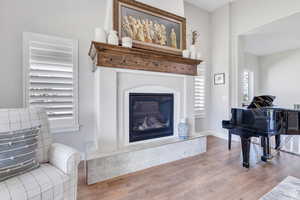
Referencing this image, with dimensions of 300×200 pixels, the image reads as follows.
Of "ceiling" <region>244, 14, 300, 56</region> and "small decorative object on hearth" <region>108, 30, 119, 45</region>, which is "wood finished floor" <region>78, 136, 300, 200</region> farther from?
"ceiling" <region>244, 14, 300, 56</region>

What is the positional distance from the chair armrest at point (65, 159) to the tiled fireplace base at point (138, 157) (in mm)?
541

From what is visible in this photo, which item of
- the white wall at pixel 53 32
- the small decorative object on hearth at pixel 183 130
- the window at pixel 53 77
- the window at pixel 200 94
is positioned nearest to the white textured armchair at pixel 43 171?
the window at pixel 53 77

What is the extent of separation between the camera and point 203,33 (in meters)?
4.57

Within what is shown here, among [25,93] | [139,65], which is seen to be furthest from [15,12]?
[139,65]

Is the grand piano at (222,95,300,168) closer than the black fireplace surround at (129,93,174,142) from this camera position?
Yes

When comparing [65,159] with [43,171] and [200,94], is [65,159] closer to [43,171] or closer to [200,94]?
[43,171]

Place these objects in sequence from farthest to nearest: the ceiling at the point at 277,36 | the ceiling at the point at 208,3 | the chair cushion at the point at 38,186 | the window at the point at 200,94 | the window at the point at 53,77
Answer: the window at the point at 200,94
the ceiling at the point at 208,3
the ceiling at the point at 277,36
the window at the point at 53,77
the chair cushion at the point at 38,186

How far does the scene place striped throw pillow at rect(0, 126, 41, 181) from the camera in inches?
51.4

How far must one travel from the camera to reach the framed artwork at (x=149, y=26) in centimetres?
263

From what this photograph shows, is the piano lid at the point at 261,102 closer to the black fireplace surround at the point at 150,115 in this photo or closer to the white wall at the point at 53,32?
the black fireplace surround at the point at 150,115

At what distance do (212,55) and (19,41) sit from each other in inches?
179

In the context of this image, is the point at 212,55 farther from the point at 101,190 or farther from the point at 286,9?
the point at 101,190

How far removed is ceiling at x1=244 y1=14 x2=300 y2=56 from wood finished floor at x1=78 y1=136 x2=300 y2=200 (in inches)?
116

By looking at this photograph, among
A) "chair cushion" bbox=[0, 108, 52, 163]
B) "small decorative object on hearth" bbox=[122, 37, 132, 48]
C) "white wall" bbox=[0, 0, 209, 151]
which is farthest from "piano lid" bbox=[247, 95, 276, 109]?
"chair cushion" bbox=[0, 108, 52, 163]
